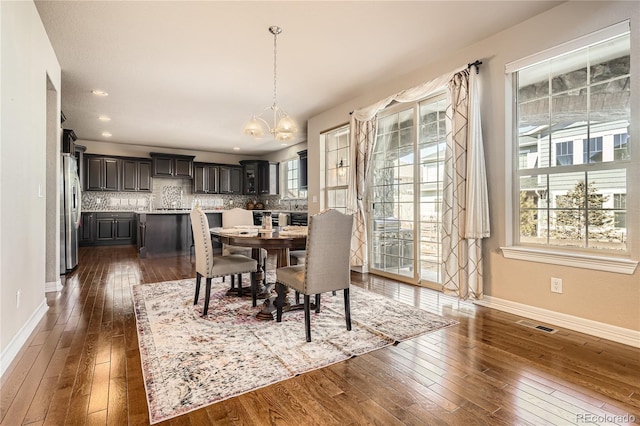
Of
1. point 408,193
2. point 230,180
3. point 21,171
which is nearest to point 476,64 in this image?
point 408,193

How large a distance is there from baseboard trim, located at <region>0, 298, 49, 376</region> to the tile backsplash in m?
6.17

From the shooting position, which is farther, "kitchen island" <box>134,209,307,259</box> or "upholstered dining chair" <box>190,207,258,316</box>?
"kitchen island" <box>134,209,307,259</box>

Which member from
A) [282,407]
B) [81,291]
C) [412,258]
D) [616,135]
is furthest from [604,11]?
[81,291]

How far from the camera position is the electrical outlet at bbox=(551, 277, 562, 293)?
9.14 ft

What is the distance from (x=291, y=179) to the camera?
9133mm

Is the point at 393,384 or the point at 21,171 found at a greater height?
the point at 21,171

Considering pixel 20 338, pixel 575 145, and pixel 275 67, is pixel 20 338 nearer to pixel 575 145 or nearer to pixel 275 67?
pixel 275 67

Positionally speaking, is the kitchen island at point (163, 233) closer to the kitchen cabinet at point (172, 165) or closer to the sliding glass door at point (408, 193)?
the kitchen cabinet at point (172, 165)

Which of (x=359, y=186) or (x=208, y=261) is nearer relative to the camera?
(x=208, y=261)

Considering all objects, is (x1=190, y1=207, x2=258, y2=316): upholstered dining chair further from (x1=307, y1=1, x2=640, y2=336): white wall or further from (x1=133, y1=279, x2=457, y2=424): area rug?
(x1=307, y1=1, x2=640, y2=336): white wall

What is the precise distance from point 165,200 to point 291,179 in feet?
11.4

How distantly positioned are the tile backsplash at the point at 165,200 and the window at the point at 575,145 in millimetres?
5990

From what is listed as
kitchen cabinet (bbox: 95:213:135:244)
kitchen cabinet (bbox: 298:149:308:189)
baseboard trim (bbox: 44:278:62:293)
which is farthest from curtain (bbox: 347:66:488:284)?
kitchen cabinet (bbox: 95:213:135:244)

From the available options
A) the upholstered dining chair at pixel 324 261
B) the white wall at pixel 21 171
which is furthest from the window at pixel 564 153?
the white wall at pixel 21 171
